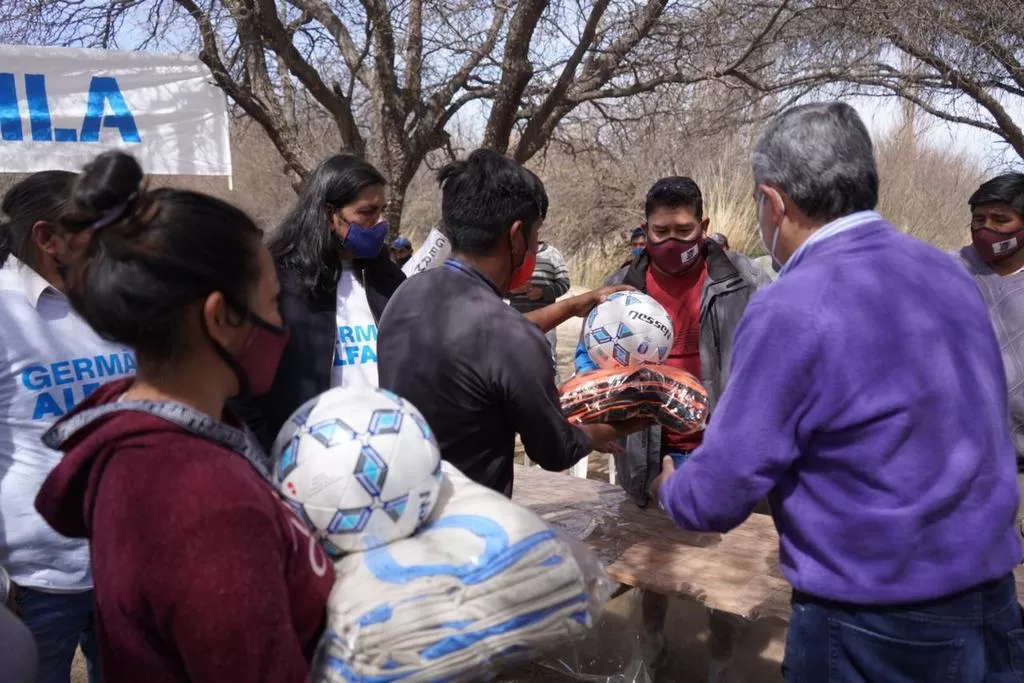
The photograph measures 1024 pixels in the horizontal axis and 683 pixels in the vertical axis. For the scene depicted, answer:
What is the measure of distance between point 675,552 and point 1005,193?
219cm

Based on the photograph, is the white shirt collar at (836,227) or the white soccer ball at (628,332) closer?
the white shirt collar at (836,227)

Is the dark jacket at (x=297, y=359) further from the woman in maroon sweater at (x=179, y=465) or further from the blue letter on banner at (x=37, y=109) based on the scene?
the blue letter on banner at (x=37, y=109)

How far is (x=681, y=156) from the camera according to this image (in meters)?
16.0

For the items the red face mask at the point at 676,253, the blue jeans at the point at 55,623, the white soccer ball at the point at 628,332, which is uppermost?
the red face mask at the point at 676,253

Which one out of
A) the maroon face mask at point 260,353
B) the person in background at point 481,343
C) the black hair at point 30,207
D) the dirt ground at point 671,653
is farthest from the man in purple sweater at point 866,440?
the dirt ground at point 671,653

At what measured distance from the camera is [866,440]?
1568mm

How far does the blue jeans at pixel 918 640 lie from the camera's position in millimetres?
1618

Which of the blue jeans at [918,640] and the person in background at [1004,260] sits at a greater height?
the person in background at [1004,260]

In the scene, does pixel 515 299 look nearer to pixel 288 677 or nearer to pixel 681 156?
pixel 288 677

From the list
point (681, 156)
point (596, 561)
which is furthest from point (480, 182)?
point (681, 156)

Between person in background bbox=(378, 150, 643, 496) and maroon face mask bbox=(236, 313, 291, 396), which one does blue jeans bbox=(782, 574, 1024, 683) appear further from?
maroon face mask bbox=(236, 313, 291, 396)

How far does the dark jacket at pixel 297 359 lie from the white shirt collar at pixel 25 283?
61 cm

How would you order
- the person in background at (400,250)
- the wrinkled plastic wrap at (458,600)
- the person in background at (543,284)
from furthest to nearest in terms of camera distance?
the person in background at (400,250), the person in background at (543,284), the wrinkled plastic wrap at (458,600)

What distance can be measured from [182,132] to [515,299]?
2.93 metres
